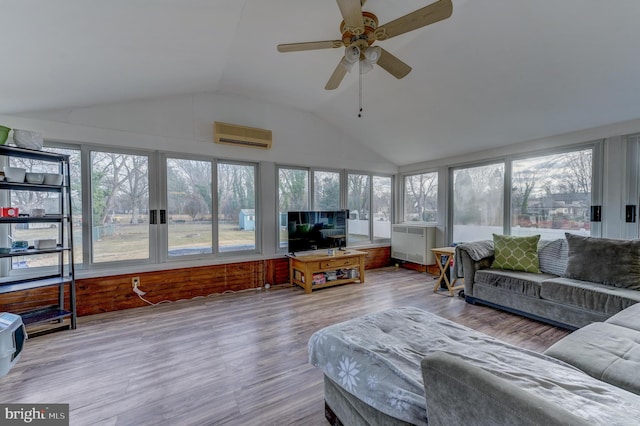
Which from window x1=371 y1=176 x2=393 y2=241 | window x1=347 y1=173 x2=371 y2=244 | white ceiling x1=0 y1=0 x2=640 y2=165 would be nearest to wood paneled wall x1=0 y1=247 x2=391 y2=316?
window x1=347 y1=173 x2=371 y2=244

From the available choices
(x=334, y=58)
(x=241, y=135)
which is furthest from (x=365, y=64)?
(x=241, y=135)

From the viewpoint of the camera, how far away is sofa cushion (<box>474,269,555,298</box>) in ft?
9.82

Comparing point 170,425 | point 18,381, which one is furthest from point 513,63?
point 18,381

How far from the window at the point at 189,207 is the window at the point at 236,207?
0.18 metres

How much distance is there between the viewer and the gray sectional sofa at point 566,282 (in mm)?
2564

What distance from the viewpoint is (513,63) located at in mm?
2695

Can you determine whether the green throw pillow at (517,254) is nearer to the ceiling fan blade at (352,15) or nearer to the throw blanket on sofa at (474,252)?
the throw blanket on sofa at (474,252)

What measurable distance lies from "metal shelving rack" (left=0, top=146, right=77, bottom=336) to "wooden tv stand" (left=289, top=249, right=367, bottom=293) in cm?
272

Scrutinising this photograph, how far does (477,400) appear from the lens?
29.5 inches

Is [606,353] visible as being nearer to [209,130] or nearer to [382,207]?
[382,207]

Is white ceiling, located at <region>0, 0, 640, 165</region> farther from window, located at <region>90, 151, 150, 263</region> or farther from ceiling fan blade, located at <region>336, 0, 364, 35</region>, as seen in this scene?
window, located at <region>90, 151, 150, 263</region>

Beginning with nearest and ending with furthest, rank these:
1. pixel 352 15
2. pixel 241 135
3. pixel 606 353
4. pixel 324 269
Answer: pixel 606 353, pixel 352 15, pixel 241 135, pixel 324 269

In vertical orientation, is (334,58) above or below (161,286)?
above

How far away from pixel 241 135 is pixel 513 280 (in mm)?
4138
